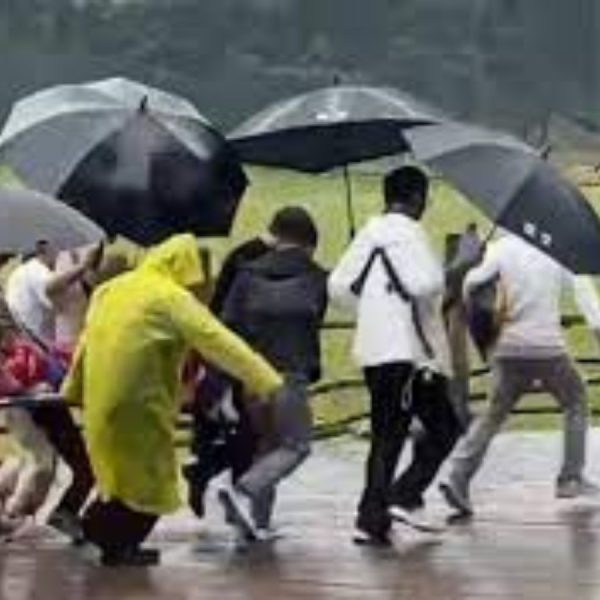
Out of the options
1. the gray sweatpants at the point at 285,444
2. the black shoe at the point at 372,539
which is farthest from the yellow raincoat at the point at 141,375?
the black shoe at the point at 372,539

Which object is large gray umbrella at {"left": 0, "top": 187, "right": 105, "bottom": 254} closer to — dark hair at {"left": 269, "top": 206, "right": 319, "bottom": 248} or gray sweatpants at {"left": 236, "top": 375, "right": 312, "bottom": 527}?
dark hair at {"left": 269, "top": 206, "right": 319, "bottom": 248}

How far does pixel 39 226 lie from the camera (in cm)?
1138

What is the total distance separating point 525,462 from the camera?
1539 cm

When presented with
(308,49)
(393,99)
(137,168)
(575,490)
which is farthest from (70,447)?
(308,49)

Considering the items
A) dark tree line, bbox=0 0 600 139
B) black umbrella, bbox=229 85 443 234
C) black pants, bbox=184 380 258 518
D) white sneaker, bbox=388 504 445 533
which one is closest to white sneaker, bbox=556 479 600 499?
white sneaker, bbox=388 504 445 533

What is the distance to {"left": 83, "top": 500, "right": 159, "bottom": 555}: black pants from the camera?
1093cm

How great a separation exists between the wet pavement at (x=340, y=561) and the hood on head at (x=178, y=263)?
133 cm

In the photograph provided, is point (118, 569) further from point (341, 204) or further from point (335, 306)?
point (341, 204)

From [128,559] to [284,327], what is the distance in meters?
1.33

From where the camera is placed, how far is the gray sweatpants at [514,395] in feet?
41.8

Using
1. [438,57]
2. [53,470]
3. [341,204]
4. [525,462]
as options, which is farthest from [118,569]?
[438,57]

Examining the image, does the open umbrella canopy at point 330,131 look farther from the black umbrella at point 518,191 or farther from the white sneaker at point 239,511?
the white sneaker at point 239,511

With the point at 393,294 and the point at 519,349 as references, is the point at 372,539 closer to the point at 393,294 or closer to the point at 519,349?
the point at 393,294

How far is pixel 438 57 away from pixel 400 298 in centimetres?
2281
